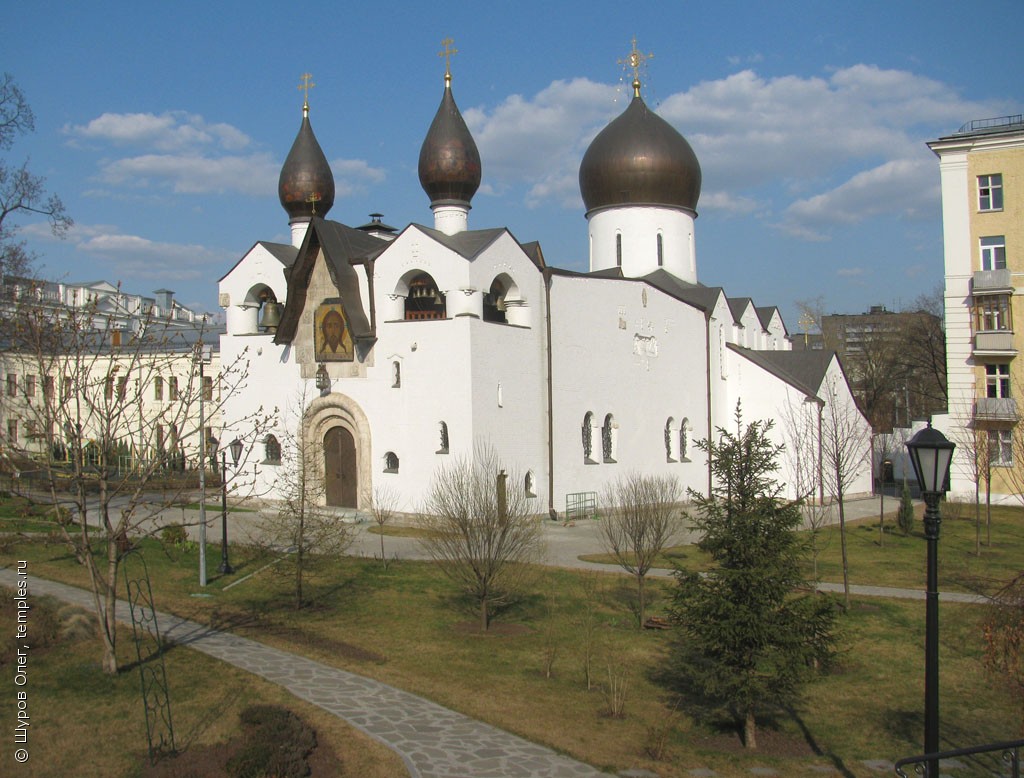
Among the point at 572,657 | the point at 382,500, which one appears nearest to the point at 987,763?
the point at 572,657

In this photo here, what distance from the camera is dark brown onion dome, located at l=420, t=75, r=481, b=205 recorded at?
2416 cm

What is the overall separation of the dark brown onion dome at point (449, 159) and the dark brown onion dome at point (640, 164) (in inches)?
372

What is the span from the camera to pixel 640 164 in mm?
32438

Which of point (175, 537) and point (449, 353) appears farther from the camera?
point (449, 353)

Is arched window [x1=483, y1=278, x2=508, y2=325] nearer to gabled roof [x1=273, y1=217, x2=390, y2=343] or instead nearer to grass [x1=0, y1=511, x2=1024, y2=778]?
gabled roof [x1=273, y1=217, x2=390, y2=343]

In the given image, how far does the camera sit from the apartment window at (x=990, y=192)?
27438 mm

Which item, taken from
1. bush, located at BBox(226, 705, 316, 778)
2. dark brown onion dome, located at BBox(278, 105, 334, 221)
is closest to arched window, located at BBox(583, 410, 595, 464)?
dark brown onion dome, located at BBox(278, 105, 334, 221)

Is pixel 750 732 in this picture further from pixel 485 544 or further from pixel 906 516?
pixel 906 516

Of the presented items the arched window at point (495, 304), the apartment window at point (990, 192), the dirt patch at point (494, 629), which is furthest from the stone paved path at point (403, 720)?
the apartment window at point (990, 192)

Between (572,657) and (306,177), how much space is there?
19.0 m

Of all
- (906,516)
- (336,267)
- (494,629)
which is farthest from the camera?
(336,267)

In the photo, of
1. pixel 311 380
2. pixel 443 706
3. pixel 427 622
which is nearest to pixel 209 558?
pixel 427 622

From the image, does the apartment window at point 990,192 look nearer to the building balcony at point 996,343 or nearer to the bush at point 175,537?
the building balcony at point 996,343

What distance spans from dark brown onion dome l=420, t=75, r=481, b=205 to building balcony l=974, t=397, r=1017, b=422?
1624 centimetres
